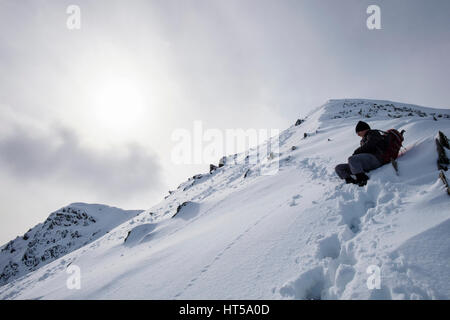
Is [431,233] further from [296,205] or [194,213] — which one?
[194,213]

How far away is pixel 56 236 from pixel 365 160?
110056mm

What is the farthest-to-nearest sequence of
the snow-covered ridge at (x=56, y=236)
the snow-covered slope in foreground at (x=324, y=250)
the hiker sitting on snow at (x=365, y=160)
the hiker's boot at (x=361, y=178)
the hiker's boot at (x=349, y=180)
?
1. the snow-covered ridge at (x=56, y=236)
2. the hiker's boot at (x=349, y=180)
3. the hiker sitting on snow at (x=365, y=160)
4. the hiker's boot at (x=361, y=178)
5. the snow-covered slope in foreground at (x=324, y=250)

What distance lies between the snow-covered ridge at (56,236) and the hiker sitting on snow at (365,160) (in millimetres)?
69118

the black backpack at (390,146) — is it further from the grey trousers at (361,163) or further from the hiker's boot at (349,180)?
the hiker's boot at (349,180)

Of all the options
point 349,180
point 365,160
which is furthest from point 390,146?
point 349,180

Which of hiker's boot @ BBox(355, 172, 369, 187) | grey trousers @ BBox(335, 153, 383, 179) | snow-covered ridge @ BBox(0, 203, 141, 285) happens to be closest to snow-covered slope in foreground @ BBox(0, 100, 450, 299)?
hiker's boot @ BBox(355, 172, 369, 187)

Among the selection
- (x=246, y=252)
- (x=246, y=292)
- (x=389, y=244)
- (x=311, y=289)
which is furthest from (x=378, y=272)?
(x=246, y=252)

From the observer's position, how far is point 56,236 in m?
84.8

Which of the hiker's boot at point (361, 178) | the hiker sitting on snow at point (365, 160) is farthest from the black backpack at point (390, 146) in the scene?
the hiker's boot at point (361, 178)

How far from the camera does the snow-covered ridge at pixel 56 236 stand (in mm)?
70188

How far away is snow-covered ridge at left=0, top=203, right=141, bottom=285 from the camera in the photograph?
2763 inches

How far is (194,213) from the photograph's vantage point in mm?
10383

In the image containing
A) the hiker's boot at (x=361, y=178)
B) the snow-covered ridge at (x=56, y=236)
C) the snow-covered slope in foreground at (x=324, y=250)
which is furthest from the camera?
the snow-covered ridge at (x=56, y=236)

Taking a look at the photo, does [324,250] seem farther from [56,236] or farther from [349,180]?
[56,236]
